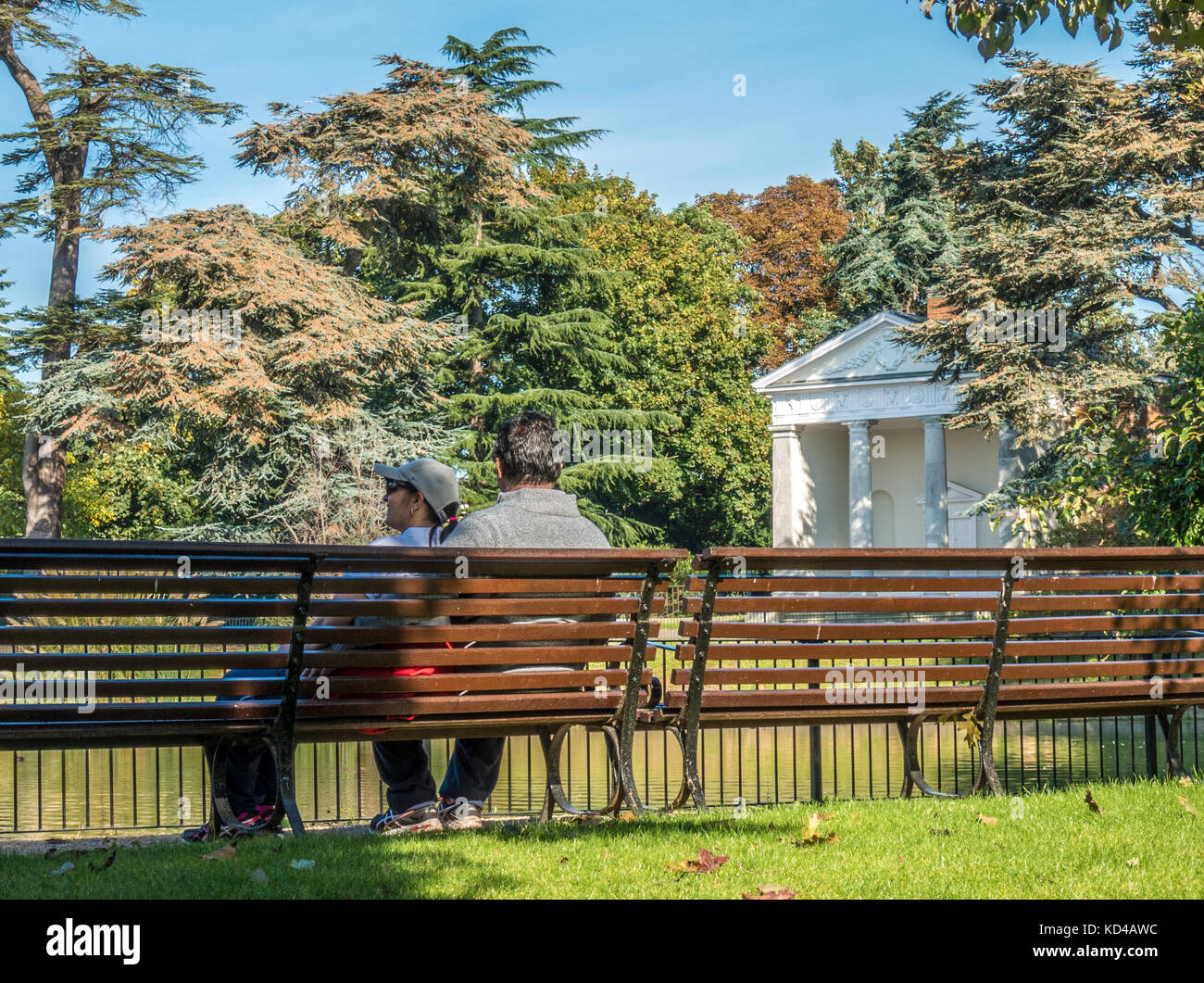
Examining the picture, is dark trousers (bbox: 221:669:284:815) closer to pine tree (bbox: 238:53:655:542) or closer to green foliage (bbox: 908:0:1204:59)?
green foliage (bbox: 908:0:1204:59)

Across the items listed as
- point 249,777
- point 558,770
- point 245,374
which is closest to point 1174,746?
point 558,770

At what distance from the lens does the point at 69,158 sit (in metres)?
34.3

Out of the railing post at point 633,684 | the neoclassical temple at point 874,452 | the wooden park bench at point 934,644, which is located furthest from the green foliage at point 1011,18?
the neoclassical temple at point 874,452

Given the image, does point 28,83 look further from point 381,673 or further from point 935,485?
point 381,673

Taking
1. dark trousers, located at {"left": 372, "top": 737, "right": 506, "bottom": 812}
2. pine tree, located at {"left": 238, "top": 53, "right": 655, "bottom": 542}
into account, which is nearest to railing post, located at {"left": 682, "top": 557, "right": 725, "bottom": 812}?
dark trousers, located at {"left": 372, "top": 737, "right": 506, "bottom": 812}

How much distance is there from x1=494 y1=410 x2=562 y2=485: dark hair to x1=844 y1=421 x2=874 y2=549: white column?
38184 millimetres

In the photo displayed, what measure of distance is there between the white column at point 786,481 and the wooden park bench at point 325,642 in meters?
39.0

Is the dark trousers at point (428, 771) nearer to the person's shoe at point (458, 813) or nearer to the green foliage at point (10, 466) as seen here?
the person's shoe at point (458, 813)

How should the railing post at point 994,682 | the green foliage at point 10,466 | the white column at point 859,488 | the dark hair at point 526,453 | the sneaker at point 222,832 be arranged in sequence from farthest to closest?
the white column at point 859,488 → the green foliage at point 10,466 → the railing post at point 994,682 → the dark hair at point 526,453 → the sneaker at point 222,832

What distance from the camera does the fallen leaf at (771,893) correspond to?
3.66 meters

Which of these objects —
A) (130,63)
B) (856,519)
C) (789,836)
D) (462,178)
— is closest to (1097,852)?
(789,836)

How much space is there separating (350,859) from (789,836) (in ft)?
5.15

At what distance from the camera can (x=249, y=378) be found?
32.3 metres
